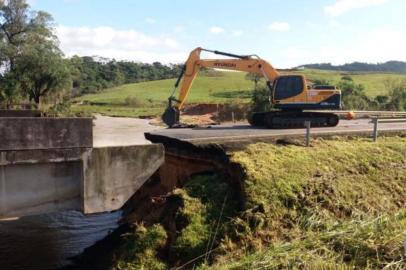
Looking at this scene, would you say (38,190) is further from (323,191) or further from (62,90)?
(62,90)

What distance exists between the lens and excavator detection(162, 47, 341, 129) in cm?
2012

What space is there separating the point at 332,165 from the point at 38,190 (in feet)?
24.8

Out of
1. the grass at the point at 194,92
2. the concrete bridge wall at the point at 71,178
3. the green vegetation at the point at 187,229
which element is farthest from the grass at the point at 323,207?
the grass at the point at 194,92

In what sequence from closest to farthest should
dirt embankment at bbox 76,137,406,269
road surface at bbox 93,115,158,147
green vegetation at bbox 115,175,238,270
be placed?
dirt embankment at bbox 76,137,406,269 < green vegetation at bbox 115,175,238,270 < road surface at bbox 93,115,158,147

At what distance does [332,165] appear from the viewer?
13.0 m

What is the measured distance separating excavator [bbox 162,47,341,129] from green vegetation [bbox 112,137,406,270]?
5777 millimetres

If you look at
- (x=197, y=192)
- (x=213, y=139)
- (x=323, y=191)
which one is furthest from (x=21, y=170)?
(x=323, y=191)

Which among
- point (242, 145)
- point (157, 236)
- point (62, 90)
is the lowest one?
point (157, 236)

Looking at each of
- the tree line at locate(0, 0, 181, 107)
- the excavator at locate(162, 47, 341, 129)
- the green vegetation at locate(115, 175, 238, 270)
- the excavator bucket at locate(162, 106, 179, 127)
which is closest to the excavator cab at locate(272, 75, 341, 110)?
the excavator at locate(162, 47, 341, 129)

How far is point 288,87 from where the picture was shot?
20.2 m

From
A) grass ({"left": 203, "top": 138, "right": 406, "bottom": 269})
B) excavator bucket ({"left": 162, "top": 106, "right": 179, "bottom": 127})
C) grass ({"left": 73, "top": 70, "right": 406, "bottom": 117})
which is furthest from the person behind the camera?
grass ({"left": 73, "top": 70, "right": 406, "bottom": 117})

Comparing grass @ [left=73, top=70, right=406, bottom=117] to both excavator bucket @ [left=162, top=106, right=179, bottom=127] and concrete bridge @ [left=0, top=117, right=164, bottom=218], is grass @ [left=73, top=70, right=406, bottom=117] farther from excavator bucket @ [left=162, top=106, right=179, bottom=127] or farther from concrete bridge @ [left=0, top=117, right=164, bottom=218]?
concrete bridge @ [left=0, top=117, right=164, bottom=218]

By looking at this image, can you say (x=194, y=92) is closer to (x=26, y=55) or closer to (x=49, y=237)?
(x=26, y=55)

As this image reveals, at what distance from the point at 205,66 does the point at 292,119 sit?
4324mm
